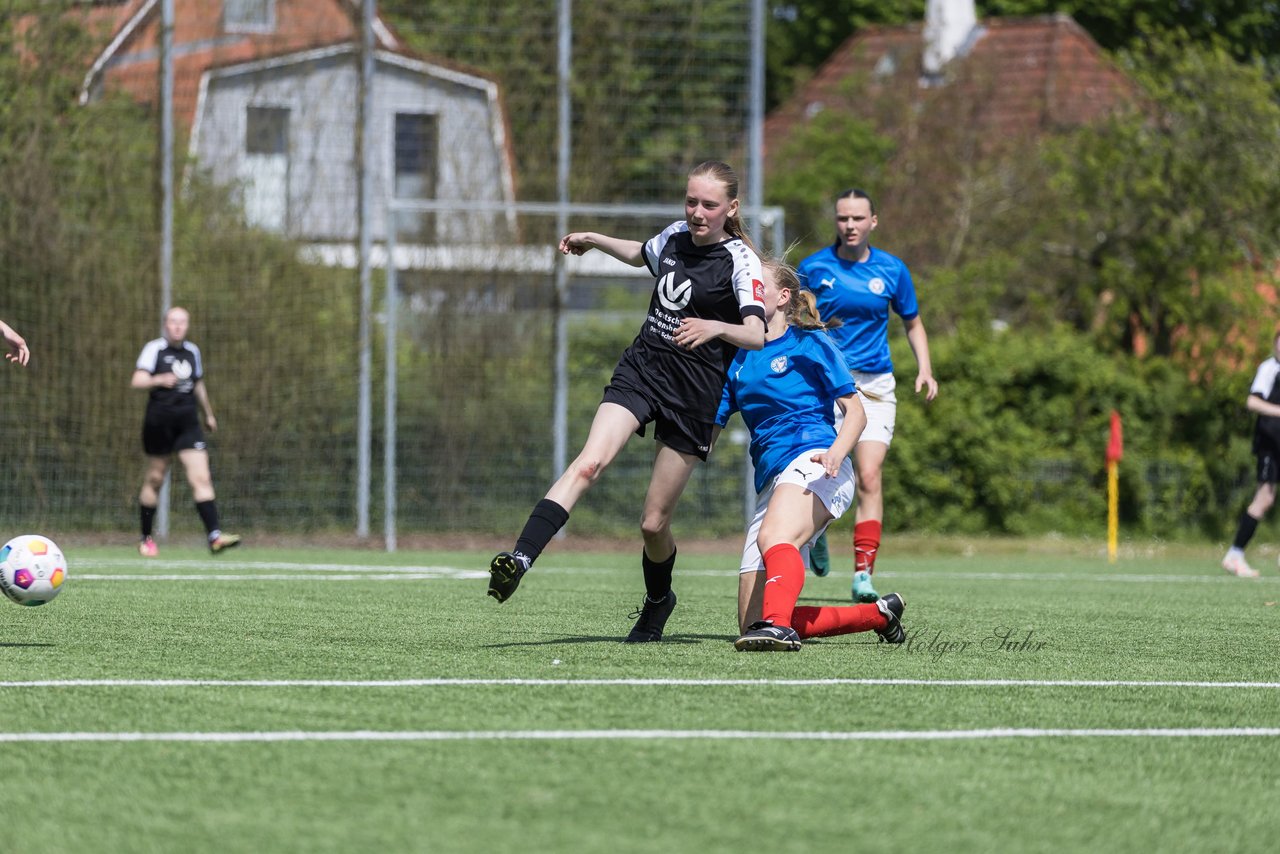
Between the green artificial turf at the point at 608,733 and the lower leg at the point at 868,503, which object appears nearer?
the green artificial turf at the point at 608,733

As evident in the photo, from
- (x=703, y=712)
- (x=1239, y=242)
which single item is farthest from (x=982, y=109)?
(x=703, y=712)

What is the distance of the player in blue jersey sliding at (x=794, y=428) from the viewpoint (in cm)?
705

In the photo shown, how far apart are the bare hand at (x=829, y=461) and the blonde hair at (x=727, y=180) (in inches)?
37.8

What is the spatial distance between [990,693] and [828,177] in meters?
25.4

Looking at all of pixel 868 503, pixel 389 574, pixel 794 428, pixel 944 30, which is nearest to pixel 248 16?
pixel 389 574

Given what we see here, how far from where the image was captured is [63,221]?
678 inches

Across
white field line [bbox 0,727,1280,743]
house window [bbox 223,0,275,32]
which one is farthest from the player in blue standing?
house window [bbox 223,0,275,32]

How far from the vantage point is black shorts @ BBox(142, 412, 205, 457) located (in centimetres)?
1480

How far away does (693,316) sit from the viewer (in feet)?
23.8

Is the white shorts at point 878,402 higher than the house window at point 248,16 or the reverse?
the reverse

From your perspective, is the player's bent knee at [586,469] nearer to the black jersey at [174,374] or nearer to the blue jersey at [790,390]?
the blue jersey at [790,390]

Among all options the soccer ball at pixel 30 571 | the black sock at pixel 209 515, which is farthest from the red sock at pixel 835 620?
the black sock at pixel 209 515

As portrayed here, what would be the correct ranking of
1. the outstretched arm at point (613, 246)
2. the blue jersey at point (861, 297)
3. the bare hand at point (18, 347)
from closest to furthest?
the outstretched arm at point (613, 246) → the bare hand at point (18, 347) → the blue jersey at point (861, 297)

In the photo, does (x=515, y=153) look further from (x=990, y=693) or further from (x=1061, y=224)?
(x=990, y=693)
